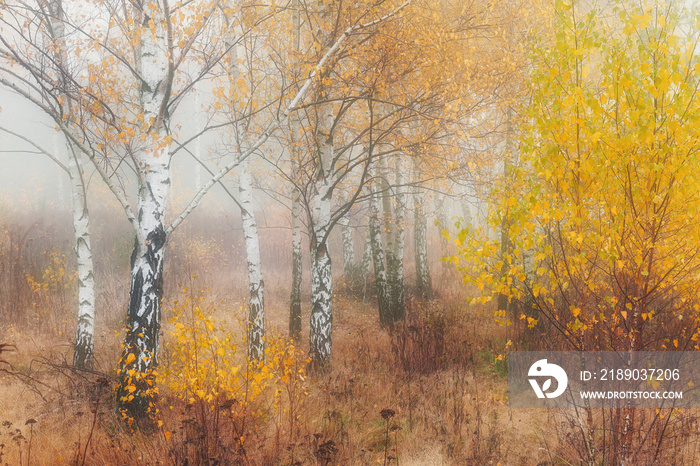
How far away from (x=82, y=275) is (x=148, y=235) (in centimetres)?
287

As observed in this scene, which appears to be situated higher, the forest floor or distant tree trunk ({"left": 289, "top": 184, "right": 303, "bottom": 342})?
distant tree trunk ({"left": 289, "top": 184, "right": 303, "bottom": 342})

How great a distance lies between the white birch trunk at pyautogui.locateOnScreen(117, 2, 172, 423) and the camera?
→ 423cm

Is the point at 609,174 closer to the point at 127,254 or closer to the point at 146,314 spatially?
the point at 146,314

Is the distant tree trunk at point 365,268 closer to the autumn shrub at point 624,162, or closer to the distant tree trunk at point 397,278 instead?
the distant tree trunk at point 397,278

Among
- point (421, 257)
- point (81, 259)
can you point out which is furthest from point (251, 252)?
point (421, 257)

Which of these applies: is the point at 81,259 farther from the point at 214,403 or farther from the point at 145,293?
the point at 214,403

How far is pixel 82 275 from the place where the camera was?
6223 mm

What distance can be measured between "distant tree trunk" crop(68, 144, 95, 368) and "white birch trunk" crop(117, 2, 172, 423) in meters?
2.31

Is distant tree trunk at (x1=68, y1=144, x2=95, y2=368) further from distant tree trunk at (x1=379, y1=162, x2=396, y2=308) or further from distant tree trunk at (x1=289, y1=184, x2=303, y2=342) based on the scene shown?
distant tree trunk at (x1=379, y1=162, x2=396, y2=308)

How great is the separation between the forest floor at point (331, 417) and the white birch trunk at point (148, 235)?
1.35ft

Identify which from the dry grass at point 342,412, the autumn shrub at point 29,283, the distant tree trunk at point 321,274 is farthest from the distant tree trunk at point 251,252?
the autumn shrub at point 29,283

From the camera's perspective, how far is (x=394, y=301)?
8.66 metres

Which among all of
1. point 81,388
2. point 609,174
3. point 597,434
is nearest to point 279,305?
point 81,388

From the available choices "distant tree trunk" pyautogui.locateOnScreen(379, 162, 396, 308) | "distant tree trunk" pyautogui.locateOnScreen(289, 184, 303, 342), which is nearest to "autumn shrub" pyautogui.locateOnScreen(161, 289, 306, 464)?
"distant tree trunk" pyautogui.locateOnScreen(289, 184, 303, 342)
